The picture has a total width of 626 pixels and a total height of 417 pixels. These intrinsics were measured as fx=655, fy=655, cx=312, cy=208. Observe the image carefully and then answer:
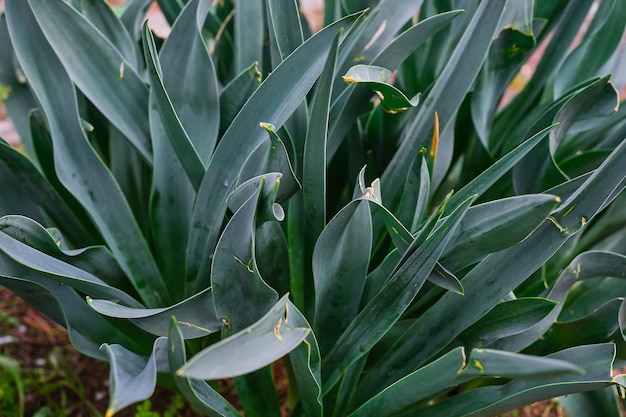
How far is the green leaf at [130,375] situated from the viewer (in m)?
0.62

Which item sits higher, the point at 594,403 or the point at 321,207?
the point at 321,207

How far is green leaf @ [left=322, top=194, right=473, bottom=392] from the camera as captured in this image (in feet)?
2.48

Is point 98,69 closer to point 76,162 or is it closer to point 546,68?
point 76,162

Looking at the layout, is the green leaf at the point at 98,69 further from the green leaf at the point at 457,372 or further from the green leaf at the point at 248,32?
the green leaf at the point at 457,372

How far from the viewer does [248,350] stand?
2.04 feet

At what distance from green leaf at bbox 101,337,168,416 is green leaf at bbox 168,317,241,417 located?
0.03m

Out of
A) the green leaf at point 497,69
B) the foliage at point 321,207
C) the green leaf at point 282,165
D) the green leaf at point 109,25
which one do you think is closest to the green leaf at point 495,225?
the foliage at point 321,207

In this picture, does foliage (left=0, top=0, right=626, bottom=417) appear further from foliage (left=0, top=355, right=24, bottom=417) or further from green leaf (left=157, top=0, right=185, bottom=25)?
foliage (left=0, top=355, right=24, bottom=417)

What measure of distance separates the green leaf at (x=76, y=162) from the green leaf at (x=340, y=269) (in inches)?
11.7

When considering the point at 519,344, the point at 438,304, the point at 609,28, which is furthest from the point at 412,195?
the point at 609,28

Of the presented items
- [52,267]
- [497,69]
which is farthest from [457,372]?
[497,69]

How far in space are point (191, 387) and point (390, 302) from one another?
0.88 ft

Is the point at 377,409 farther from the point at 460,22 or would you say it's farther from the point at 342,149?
the point at 460,22

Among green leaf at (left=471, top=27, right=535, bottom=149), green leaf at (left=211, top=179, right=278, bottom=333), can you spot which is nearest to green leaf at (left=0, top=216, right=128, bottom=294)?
green leaf at (left=211, top=179, right=278, bottom=333)
